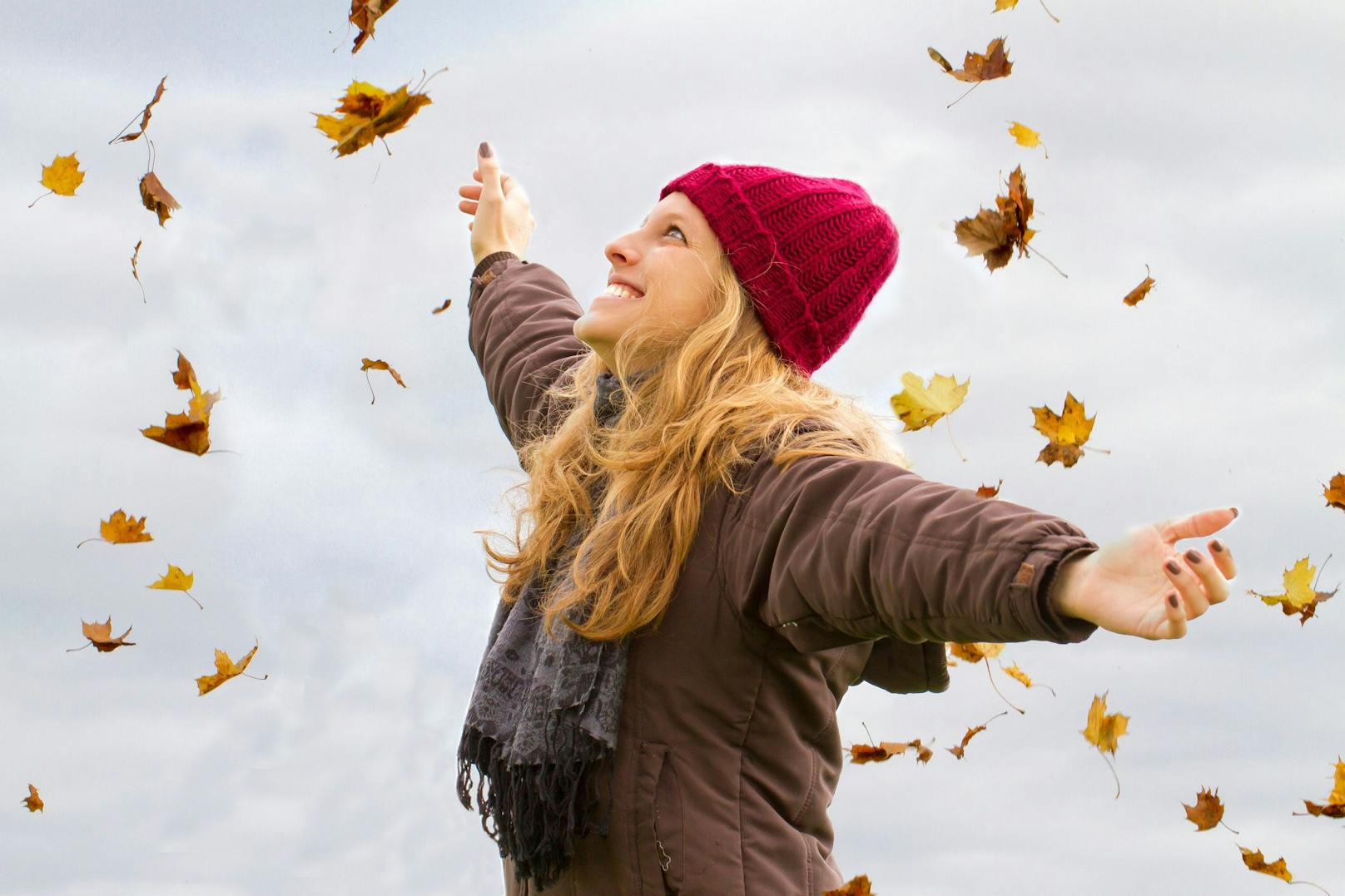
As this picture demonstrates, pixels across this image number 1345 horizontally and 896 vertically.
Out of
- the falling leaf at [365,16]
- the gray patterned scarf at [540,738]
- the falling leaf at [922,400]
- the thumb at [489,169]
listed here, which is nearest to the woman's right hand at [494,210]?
the thumb at [489,169]

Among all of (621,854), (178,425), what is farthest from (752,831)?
(178,425)

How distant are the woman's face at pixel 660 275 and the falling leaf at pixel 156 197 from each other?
61.8 inches

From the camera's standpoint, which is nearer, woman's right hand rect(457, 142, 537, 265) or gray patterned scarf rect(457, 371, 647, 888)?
gray patterned scarf rect(457, 371, 647, 888)

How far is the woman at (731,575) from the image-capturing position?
1992 mm

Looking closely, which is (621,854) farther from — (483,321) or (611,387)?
(483,321)

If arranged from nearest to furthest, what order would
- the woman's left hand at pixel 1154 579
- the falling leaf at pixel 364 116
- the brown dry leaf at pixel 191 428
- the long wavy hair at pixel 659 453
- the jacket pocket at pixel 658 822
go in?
the woman's left hand at pixel 1154 579, the jacket pocket at pixel 658 822, the long wavy hair at pixel 659 453, the falling leaf at pixel 364 116, the brown dry leaf at pixel 191 428

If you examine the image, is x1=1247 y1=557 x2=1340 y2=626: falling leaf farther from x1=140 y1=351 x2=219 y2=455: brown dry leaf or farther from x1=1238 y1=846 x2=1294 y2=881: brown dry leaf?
x1=140 y1=351 x2=219 y2=455: brown dry leaf

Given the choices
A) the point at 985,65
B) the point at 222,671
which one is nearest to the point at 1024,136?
the point at 985,65

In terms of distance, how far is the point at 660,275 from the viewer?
2971mm

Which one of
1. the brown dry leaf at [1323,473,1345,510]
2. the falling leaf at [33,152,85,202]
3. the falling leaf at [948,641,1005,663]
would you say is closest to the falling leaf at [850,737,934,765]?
the falling leaf at [948,641,1005,663]

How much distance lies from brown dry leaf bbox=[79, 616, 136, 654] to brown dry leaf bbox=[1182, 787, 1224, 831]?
311cm

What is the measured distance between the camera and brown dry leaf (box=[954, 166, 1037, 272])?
345 cm

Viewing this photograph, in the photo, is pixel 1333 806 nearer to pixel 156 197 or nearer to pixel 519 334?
pixel 519 334

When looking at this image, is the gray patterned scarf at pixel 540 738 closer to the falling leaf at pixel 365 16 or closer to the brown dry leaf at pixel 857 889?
the brown dry leaf at pixel 857 889
